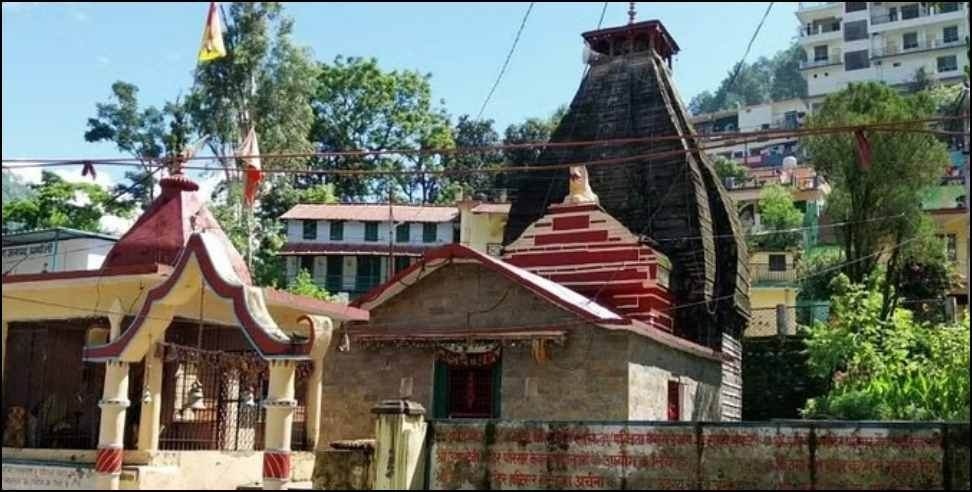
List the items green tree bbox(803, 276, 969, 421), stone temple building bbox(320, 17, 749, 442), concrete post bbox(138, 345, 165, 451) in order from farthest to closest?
green tree bbox(803, 276, 969, 421)
stone temple building bbox(320, 17, 749, 442)
concrete post bbox(138, 345, 165, 451)

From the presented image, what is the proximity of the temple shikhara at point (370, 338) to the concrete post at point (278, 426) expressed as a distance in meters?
0.03

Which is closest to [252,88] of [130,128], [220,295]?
[130,128]

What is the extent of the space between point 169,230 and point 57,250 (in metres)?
7.82

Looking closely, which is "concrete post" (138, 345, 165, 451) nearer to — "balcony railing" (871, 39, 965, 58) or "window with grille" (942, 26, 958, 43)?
"balcony railing" (871, 39, 965, 58)

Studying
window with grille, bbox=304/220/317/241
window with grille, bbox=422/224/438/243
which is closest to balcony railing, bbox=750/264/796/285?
window with grille, bbox=422/224/438/243

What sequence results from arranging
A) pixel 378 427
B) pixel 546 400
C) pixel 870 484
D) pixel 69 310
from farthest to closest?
pixel 546 400 < pixel 69 310 < pixel 378 427 < pixel 870 484

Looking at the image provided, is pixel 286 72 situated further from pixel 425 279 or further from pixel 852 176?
pixel 425 279

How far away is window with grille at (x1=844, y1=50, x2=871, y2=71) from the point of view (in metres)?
91.1

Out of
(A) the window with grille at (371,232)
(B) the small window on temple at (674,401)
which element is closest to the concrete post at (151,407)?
(B) the small window on temple at (674,401)

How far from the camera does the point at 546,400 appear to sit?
1867 centimetres

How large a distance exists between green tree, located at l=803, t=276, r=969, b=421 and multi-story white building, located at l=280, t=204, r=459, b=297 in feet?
94.8

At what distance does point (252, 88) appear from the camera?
1885 inches

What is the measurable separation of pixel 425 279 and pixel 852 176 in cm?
1971

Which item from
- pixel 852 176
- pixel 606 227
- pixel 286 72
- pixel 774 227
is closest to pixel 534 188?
pixel 606 227
